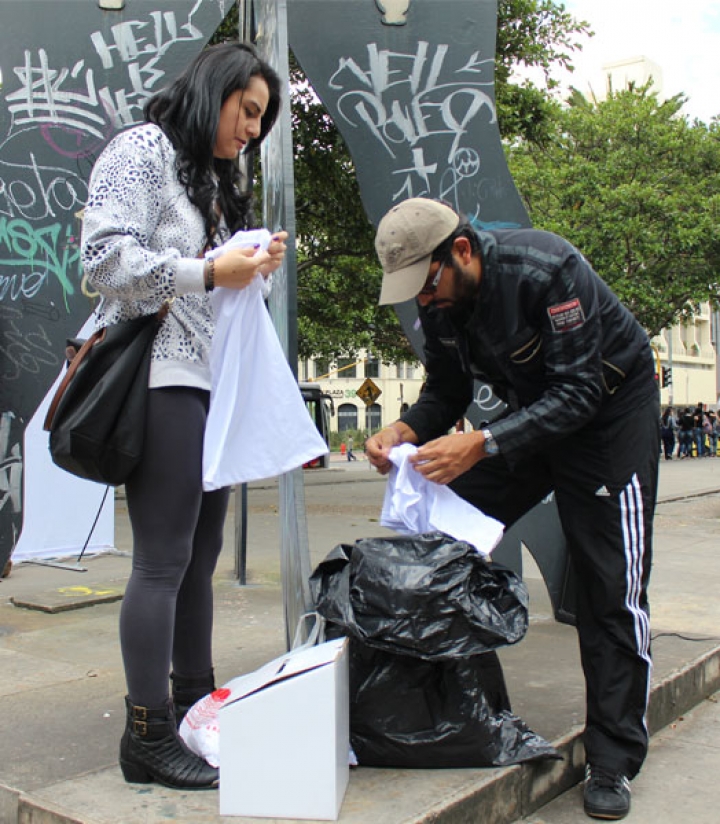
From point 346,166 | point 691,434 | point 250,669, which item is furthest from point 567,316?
point 691,434

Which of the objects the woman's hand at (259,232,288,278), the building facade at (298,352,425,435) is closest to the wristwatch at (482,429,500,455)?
the woman's hand at (259,232,288,278)

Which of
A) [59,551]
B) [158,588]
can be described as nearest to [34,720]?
[158,588]

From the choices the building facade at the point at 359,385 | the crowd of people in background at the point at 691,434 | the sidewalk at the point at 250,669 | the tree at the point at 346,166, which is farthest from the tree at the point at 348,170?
the building facade at the point at 359,385

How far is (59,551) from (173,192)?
509 cm

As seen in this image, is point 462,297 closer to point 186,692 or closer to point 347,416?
point 186,692

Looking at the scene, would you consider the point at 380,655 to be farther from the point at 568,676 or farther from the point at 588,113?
the point at 588,113

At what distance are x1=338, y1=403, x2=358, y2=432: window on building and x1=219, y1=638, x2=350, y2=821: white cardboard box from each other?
5572cm

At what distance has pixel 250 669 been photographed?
3473 millimetres

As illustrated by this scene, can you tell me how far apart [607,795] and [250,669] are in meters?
1.53

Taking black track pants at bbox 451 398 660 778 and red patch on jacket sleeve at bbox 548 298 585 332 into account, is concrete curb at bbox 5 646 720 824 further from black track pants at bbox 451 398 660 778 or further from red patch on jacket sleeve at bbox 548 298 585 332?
red patch on jacket sleeve at bbox 548 298 585 332

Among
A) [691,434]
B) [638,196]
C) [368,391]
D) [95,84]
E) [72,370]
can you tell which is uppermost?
[638,196]

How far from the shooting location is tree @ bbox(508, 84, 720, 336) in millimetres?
20984

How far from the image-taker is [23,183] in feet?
15.5

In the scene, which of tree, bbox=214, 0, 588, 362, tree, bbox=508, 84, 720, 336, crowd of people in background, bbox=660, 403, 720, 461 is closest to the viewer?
tree, bbox=214, 0, 588, 362
